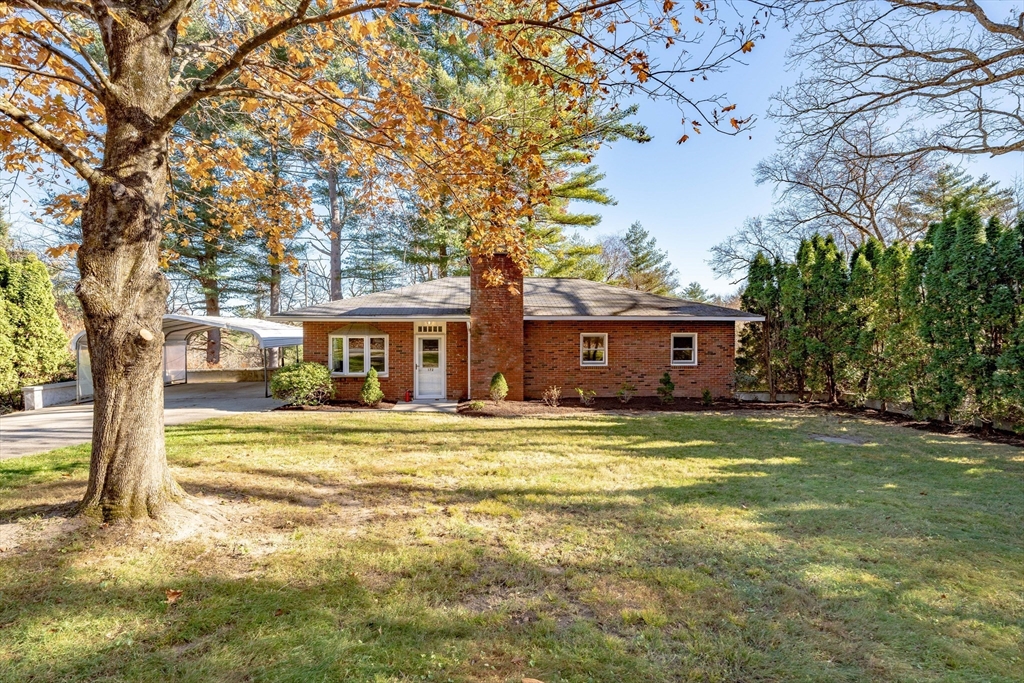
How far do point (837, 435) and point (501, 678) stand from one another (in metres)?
9.51

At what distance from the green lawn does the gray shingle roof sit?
7475 mm

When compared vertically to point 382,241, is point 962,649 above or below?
below

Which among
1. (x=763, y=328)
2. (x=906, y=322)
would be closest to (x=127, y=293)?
(x=906, y=322)

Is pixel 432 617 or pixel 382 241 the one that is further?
pixel 382 241

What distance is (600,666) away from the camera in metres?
2.52

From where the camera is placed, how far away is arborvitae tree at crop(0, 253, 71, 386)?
12.9m

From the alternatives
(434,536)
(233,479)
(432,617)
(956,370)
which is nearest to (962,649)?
(432,617)

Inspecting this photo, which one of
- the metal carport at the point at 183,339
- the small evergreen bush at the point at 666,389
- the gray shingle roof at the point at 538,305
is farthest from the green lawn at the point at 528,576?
the metal carport at the point at 183,339

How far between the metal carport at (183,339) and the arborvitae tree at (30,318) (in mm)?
735

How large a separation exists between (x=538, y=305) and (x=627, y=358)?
3245 millimetres

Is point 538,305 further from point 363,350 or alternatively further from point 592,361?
point 363,350

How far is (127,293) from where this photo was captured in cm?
402

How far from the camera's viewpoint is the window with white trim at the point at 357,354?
45.6ft

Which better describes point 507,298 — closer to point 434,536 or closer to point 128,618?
point 434,536
